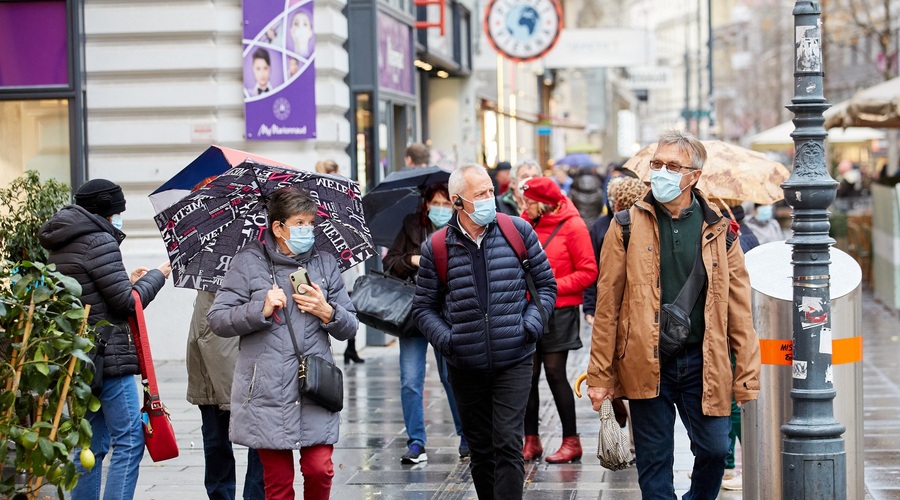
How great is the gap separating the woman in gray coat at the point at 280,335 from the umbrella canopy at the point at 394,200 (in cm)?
286

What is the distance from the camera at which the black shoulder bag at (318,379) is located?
18.6 ft

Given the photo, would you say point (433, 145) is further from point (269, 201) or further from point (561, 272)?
point (269, 201)

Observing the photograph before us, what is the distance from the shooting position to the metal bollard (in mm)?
6555

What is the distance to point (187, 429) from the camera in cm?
984

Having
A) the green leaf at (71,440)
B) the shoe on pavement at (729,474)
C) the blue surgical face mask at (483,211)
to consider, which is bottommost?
the shoe on pavement at (729,474)

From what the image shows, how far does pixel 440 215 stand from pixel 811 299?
2.91 metres

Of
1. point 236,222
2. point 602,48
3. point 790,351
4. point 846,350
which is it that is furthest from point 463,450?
point 602,48

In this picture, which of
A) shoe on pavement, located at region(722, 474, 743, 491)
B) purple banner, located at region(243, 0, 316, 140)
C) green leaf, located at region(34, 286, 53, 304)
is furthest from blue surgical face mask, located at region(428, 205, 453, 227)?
purple banner, located at region(243, 0, 316, 140)

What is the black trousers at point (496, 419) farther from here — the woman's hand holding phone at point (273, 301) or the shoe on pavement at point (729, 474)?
the shoe on pavement at point (729, 474)

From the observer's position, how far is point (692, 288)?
580 cm

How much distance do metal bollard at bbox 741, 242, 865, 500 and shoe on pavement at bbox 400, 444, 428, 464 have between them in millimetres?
2386

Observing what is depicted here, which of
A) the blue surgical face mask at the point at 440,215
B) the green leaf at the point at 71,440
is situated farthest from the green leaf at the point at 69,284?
the blue surgical face mask at the point at 440,215

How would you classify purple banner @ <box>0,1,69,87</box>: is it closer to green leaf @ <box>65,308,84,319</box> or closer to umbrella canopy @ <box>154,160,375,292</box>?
umbrella canopy @ <box>154,160,375,292</box>

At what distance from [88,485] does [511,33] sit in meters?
16.0
